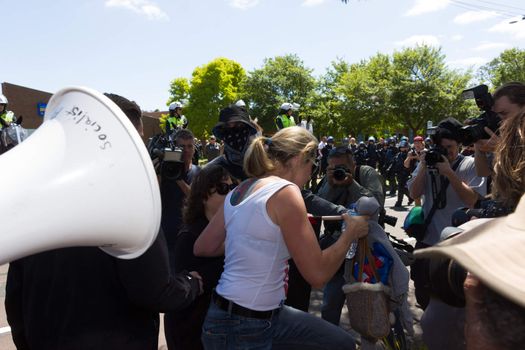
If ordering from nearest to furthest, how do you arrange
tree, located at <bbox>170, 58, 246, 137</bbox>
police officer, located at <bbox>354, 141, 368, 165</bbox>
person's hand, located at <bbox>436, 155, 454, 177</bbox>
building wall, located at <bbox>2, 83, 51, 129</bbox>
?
person's hand, located at <bbox>436, 155, 454, 177</bbox> < police officer, located at <bbox>354, 141, 368, 165</bbox> < building wall, located at <bbox>2, 83, 51, 129</bbox> < tree, located at <bbox>170, 58, 246, 137</bbox>

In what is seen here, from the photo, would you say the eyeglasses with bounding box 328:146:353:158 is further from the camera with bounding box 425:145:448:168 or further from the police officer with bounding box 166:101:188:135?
the police officer with bounding box 166:101:188:135

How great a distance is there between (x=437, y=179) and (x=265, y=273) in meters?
1.97

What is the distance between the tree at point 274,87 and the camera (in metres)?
44.5

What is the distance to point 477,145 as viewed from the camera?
2.73 m

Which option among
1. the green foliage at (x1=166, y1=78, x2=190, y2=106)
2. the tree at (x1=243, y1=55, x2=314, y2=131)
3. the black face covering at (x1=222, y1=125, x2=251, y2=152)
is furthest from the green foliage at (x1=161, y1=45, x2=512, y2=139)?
the black face covering at (x1=222, y1=125, x2=251, y2=152)

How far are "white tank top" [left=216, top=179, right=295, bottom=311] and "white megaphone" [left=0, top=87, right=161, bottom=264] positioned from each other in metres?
0.62

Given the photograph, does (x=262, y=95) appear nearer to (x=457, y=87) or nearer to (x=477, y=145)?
(x=457, y=87)

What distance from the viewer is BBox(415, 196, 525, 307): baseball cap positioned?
22.9 inches

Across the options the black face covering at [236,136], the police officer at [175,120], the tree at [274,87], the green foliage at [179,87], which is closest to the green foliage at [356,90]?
the tree at [274,87]

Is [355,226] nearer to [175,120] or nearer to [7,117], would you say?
[175,120]

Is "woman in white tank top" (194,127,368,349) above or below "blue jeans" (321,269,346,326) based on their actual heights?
above

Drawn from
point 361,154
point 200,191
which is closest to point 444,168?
point 200,191

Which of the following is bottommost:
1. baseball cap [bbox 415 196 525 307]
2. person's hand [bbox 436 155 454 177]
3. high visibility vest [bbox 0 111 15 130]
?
person's hand [bbox 436 155 454 177]

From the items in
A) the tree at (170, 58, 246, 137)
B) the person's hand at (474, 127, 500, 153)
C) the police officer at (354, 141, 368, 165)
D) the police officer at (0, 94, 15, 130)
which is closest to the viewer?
the person's hand at (474, 127, 500, 153)
